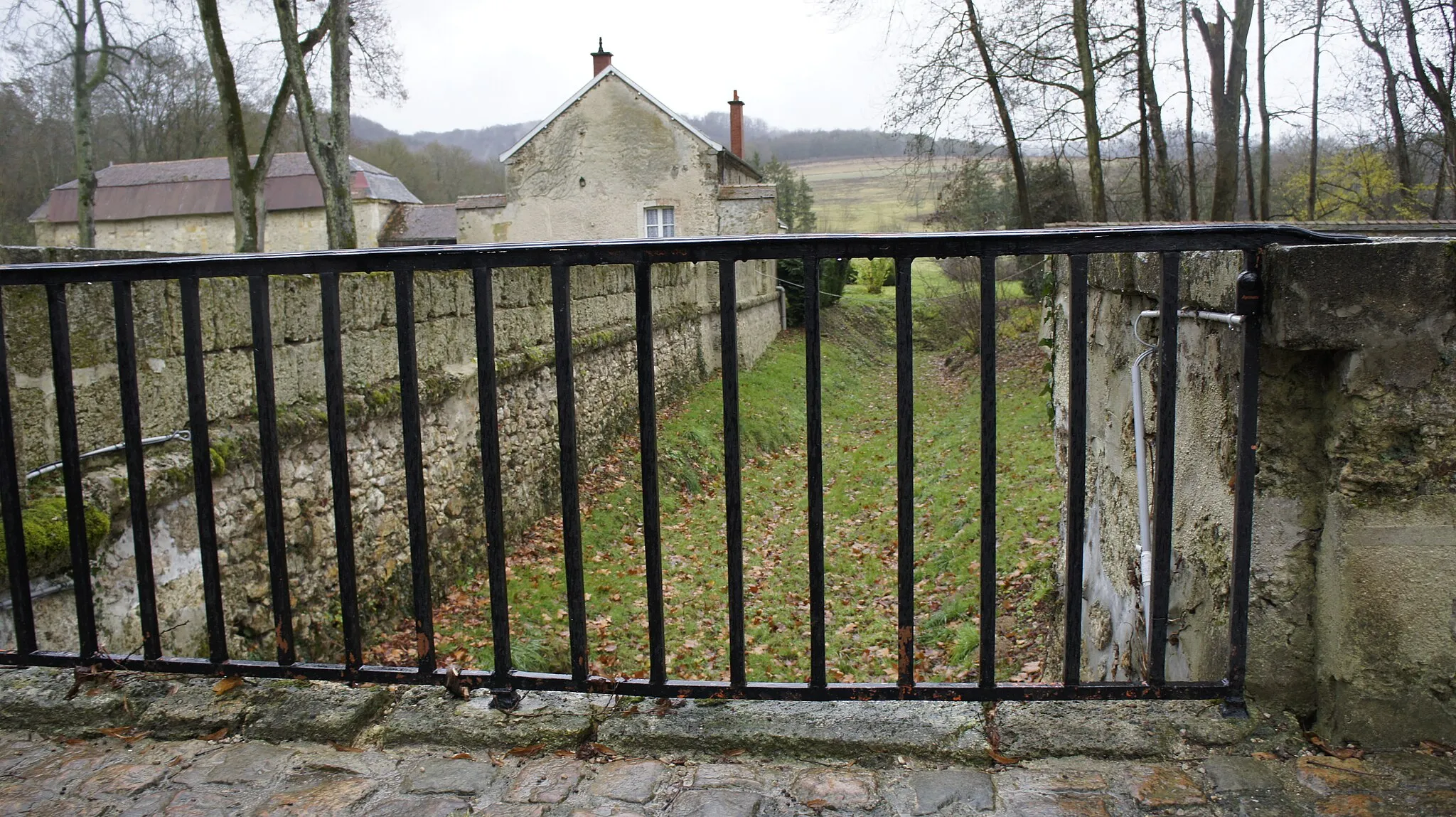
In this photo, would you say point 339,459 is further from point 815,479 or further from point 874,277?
point 874,277

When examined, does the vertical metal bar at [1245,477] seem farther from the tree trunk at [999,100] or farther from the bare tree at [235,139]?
the tree trunk at [999,100]

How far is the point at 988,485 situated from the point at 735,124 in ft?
99.0

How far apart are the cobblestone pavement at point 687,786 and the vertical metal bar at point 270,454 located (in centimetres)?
37

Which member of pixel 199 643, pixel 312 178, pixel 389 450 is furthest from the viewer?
pixel 312 178

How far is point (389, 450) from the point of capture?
7.30 metres

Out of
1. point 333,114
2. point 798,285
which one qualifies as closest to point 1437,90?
point 798,285

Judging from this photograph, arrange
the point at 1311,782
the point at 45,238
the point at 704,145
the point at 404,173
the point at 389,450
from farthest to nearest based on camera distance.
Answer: the point at 404,173
the point at 45,238
the point at 704,145
the point at 389,450
the point at 1311,782

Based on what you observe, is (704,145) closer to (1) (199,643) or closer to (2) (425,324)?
(2) (425,324)

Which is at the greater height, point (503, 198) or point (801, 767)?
point (503, 198)

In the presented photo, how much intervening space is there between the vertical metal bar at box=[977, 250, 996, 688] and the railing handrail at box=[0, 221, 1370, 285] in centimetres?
14

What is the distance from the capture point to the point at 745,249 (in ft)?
7.84

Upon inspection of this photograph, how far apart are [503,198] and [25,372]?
22.1 m

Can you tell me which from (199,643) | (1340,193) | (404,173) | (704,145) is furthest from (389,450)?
(404,173)

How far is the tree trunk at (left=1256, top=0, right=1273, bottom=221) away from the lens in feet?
66.2
